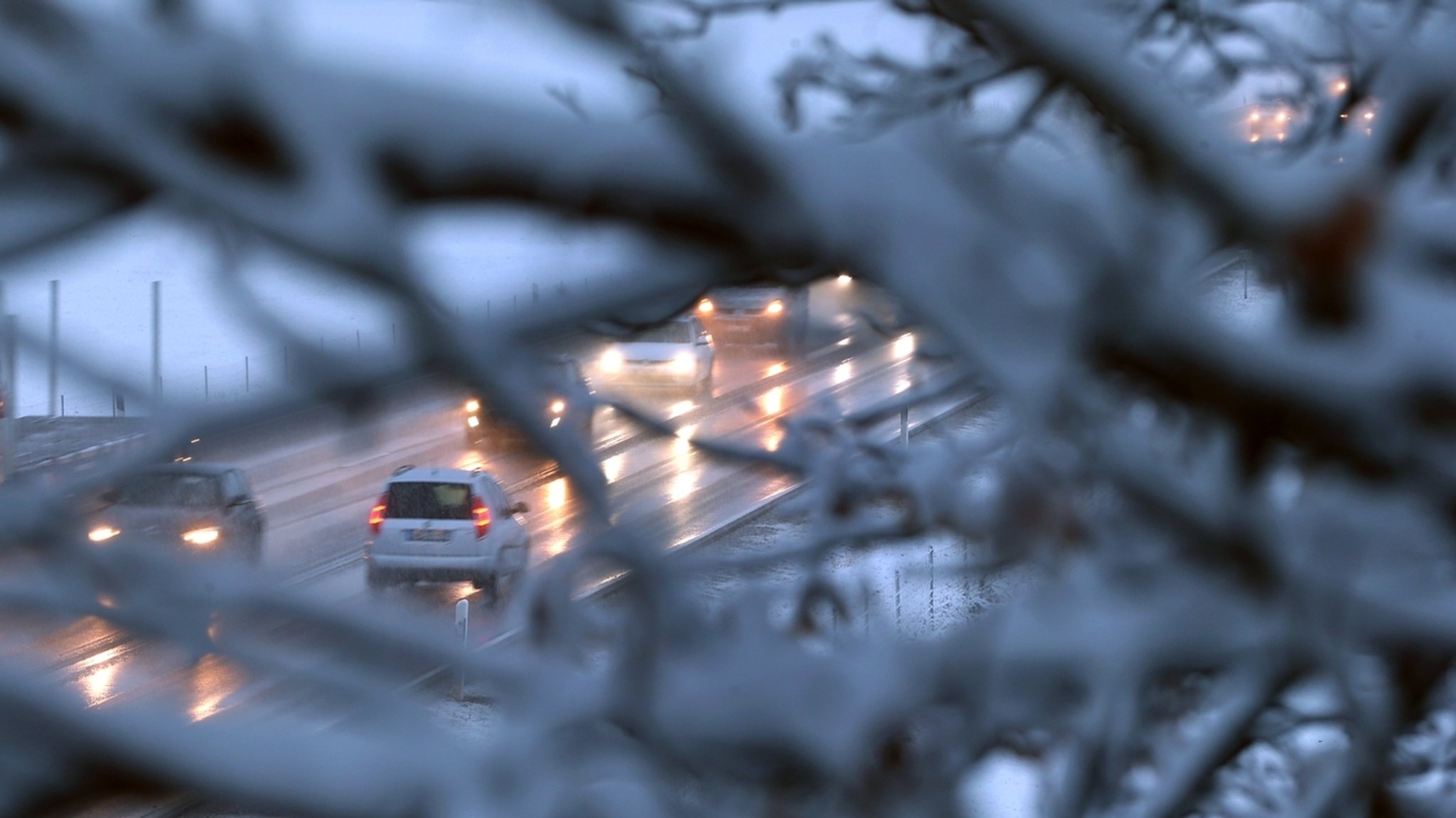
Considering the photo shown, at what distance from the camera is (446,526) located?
6.18 feet

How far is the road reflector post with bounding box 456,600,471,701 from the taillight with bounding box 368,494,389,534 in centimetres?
17

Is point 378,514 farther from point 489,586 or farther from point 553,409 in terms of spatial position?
point 553,409

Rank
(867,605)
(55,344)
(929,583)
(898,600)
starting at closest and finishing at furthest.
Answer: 1. (55,344)
2. (867,605)
3. (898,600)
4. (929,583)

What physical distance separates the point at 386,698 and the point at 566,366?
47cm

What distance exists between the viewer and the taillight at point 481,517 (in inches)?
70.0

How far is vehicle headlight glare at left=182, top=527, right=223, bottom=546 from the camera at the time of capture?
1821 mm

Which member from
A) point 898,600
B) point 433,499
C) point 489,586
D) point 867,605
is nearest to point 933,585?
point 898,600

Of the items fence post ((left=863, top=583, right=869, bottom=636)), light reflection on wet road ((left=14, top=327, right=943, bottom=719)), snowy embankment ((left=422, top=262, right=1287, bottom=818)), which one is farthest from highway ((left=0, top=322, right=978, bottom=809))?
fence post ((left=863, top=583, right=869, bottom=636))

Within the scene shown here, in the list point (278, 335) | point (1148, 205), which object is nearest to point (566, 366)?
point (278, 335)

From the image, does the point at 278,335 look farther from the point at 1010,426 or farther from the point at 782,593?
the point at 782,593

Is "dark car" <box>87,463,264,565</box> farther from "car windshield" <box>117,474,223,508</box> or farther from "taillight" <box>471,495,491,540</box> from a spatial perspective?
"taillight" <box>471,495,491,540</box>

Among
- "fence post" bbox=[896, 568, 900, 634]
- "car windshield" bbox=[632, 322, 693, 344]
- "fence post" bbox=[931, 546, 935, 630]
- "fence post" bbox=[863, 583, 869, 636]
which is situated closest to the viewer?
"car windshield" bbox=[632, 322, 693, 344]

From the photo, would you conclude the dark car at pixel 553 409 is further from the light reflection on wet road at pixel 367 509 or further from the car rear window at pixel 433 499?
the car rear window at pixel 433 499

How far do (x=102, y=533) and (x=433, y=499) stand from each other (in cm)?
43
